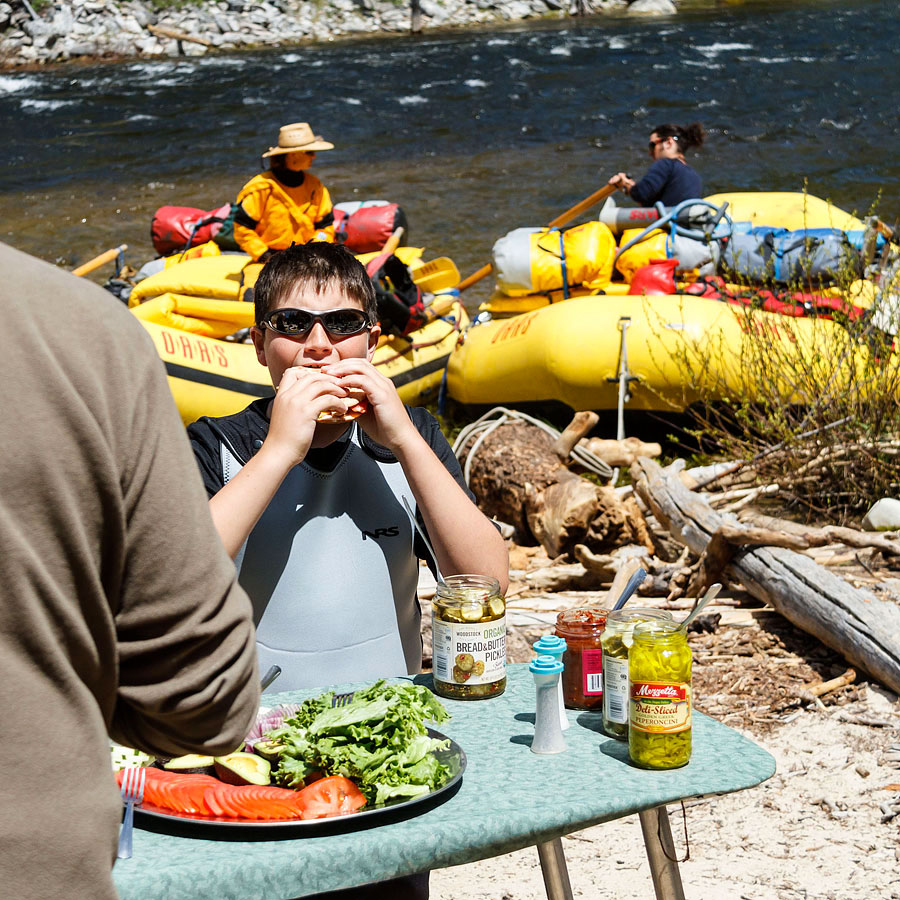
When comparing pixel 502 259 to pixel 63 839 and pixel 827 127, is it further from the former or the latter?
pixel 827 127

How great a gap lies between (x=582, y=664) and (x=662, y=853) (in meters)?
0.33

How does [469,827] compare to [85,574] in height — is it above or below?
below

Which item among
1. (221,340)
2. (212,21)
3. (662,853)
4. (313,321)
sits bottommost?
→ (221,340)

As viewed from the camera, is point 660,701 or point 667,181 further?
point 667,181

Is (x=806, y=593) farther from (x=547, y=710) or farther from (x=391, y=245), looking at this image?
(x=391, y=245)

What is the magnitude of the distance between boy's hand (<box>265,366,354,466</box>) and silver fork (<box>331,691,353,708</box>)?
1.36ft

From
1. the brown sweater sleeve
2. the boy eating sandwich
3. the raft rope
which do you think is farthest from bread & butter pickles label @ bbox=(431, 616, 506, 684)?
the raft rope

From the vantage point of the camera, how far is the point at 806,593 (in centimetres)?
401

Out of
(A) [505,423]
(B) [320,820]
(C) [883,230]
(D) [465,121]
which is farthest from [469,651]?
(D) [465,121]

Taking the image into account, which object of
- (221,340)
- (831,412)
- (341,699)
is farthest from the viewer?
(221,340)

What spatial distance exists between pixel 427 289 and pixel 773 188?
682 cm

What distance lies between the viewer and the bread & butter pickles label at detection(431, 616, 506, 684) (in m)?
2.00

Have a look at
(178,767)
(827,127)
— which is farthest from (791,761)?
(827,127)

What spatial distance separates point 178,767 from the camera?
70.0 inches
